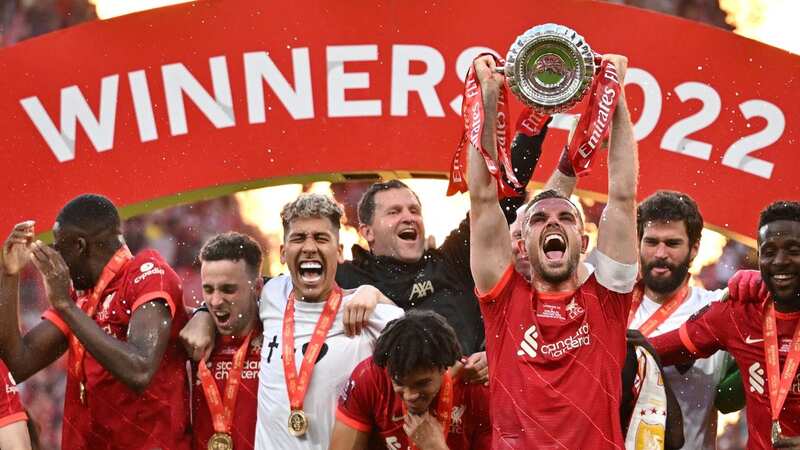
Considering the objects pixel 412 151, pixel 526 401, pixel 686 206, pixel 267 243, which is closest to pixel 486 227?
pixel 526 401

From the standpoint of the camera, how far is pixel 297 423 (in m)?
5.46

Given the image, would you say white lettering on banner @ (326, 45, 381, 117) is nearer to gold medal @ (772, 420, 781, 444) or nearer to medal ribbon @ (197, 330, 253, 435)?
medal ribbon @ (197, 330, 253, 435)

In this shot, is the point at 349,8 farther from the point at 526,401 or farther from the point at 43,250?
the point at 526,401

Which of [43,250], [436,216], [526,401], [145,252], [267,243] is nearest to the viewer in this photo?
[526,401]

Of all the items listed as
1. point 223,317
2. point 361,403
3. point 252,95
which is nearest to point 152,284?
Answer: point 223,317

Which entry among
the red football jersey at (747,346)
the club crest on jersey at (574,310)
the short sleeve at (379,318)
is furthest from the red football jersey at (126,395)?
the red football jersey at (747,346)

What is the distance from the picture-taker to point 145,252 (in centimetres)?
580

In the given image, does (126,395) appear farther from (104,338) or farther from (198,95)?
(198,95)

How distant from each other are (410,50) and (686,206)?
72.7 inches

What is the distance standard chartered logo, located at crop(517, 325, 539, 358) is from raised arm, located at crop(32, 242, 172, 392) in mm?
1474

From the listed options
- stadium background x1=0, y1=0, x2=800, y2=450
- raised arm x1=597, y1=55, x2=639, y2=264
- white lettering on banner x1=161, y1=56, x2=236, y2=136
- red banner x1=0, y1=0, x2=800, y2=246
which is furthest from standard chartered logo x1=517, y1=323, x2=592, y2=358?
stadium background x1=0, y1=0, x2=800, y2=450

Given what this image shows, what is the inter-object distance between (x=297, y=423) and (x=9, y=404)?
1.05 meters

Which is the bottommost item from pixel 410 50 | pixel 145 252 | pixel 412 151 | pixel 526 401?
pixel 526 401

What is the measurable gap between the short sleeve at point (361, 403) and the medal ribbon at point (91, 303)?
1.03m
